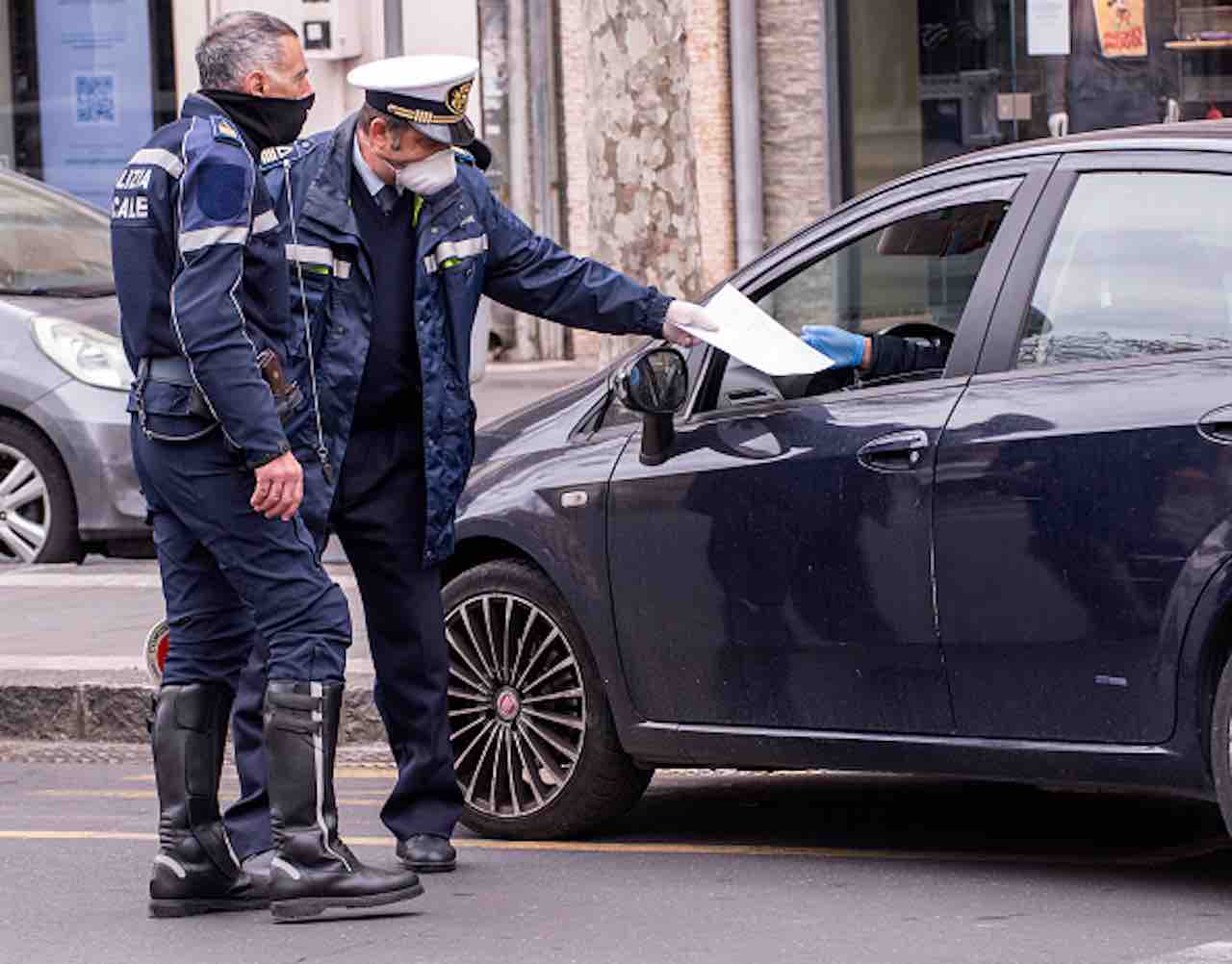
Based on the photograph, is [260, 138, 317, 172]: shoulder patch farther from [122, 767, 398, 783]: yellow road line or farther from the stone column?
the stone column

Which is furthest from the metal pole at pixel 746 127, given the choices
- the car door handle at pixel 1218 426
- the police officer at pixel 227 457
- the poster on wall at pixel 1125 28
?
the car door handle at pixel 1218 426

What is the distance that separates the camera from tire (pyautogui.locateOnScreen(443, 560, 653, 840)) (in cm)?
727

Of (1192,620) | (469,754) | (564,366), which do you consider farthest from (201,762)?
(564,366)

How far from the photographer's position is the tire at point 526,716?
727cm

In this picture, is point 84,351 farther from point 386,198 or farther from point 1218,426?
point 1218,426

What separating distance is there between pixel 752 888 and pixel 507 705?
3.05 feet

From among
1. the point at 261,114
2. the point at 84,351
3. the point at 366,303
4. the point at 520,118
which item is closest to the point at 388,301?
the point at 366,303

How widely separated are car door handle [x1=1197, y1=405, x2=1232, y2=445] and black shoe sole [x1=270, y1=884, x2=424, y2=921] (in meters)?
2.01

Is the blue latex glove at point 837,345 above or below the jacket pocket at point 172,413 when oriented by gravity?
above

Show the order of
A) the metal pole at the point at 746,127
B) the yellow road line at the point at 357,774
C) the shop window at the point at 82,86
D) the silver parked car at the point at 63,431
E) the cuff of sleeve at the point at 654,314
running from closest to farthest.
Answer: the cuff of sleeve at the point at 654,314 < the yellow road line at the point at 357,774 < the silver parked car at the point at 63,431 < the metal pole at the point at 746,127 < the shop window at the point at 82,86

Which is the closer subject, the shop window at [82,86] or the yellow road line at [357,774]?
the yellow road line at [357,774]

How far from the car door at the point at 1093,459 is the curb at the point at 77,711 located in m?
3.70

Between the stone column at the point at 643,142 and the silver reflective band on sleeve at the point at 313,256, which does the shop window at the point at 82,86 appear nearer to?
the stone column at the point at 643,142

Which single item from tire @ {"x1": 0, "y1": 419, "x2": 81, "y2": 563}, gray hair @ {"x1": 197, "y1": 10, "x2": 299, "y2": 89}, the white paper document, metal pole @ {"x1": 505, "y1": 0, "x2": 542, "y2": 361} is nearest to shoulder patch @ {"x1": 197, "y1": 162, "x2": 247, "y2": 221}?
gray hair @ {"x1": 197, "y1": 10, "x2": 299, "y2": 89}
